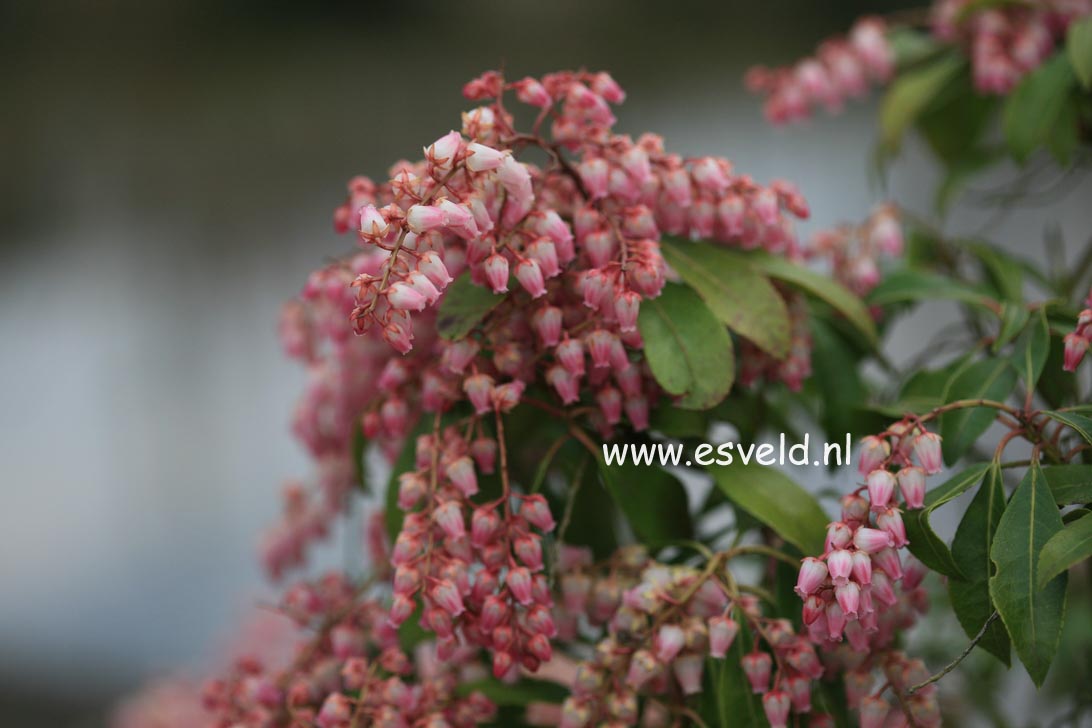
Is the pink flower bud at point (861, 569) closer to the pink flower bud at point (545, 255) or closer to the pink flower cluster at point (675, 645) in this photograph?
the pink flower cluster at point (675, 645)

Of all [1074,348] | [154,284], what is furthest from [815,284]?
[154,284]

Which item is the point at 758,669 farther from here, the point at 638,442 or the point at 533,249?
the point at 533,249

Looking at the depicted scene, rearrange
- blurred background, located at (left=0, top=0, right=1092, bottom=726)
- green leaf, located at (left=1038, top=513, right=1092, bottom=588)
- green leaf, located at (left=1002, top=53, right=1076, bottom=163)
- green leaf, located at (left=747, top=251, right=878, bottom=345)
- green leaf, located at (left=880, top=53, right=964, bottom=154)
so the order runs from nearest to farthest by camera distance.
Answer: green leaf, located at (left=1038, top=513, right=1092, bottom=588) → green leaf, located at (left=747, top=251, right=878, bottom=345) → green leaf, located at (left=1002, top=53, right=1076, bottom=163) → green leaf, located at (left=880, top=53, right=964, bottom=154) → blurred background, located at (left=0, top=0, right=1092, bottom=726)

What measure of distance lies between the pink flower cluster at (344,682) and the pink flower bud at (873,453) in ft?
0.86

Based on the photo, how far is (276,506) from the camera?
2.82 meters

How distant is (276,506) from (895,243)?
226 cm

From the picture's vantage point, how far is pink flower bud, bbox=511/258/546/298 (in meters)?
0.56

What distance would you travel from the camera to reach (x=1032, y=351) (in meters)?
0.63

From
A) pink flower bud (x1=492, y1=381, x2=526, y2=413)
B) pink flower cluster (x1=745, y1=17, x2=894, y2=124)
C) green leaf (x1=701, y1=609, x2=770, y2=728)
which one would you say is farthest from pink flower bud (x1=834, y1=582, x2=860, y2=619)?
pink flower cluster (x1=745, y1=17, x2=894, y2=124)

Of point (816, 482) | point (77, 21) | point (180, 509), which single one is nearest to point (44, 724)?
point (180, 509)

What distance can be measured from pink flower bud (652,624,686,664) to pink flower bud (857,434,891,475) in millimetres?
137

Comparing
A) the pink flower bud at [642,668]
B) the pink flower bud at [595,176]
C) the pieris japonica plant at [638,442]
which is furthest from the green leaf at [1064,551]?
the pink flower bud at [595,176]

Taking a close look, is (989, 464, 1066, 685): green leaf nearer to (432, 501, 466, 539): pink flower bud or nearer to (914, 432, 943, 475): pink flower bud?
(914, 432, 943, 475): pink flower bud

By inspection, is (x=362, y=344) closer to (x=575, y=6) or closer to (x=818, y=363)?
(x=818, y=363)
